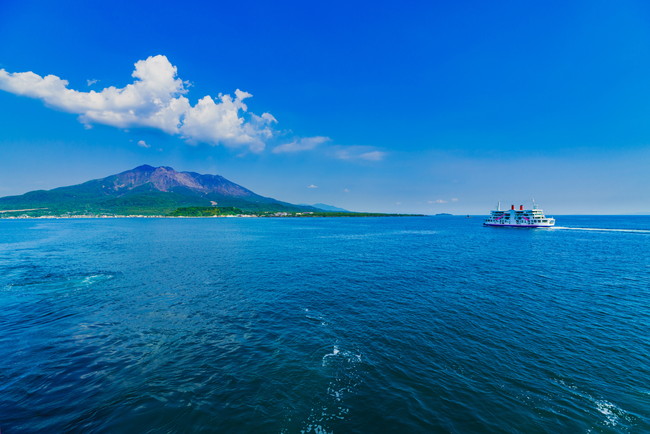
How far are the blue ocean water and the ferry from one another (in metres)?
152

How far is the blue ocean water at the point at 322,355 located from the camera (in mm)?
13531

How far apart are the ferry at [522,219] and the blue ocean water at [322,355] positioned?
152 meters

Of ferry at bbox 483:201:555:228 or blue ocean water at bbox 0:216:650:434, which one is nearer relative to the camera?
blue ocean water at bbox 0:216:650:434

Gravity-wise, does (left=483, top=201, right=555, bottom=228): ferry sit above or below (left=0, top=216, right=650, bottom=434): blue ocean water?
above

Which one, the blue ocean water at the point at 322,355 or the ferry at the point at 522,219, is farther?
the ferry at the point at 522,219

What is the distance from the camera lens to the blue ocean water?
1353 cm

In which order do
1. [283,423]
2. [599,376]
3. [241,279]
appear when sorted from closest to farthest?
[283,423], [599,376], [241,279]

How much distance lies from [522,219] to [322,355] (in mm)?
204445

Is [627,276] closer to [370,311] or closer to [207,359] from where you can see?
[370,311]

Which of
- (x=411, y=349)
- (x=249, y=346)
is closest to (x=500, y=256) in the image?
(x=411, y=349)

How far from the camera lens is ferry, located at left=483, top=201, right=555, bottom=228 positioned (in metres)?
161

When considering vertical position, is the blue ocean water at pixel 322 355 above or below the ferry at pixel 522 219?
below

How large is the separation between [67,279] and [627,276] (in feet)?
317

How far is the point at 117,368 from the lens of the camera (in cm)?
1716
